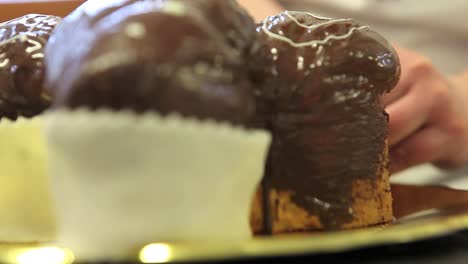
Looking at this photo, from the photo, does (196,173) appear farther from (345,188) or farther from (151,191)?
(345,188)

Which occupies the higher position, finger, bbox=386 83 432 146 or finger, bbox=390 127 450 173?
finger, bbox=386 83 432 146

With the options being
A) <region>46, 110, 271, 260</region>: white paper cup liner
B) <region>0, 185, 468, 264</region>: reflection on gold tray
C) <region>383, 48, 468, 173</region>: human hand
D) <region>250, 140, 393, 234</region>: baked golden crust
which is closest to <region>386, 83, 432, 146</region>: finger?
<region>383, 48, 468, 173</region>: human hand

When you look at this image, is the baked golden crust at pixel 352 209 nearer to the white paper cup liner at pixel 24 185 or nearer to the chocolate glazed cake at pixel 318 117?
the chocolate glazed cake at pixel 318 117

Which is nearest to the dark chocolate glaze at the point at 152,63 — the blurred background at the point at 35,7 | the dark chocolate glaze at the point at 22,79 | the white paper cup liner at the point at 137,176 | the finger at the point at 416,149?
the white paper cup liner at the point at 137,176

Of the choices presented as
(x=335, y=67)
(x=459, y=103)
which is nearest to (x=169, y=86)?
(x=335, y=67)

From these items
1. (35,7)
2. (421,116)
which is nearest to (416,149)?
(421,116)

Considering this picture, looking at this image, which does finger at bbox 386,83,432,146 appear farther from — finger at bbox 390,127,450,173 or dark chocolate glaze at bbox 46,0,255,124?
dark chocolate glaze at bbox 46,0,255,124

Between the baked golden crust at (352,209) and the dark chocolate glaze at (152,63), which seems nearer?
the dark chocolate glaze at (152,63)

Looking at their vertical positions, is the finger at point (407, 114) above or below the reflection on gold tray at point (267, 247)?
above
